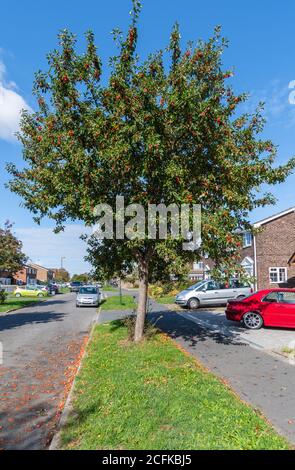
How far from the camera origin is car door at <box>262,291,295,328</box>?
1363 centimetres

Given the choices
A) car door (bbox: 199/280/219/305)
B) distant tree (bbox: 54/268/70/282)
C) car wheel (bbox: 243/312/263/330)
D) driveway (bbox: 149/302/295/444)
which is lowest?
driveway (bbox: 149/302/295/444)

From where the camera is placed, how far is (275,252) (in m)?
28.3

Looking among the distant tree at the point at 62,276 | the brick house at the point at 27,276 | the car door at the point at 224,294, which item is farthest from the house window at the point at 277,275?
the distant tree at the point at 62,276

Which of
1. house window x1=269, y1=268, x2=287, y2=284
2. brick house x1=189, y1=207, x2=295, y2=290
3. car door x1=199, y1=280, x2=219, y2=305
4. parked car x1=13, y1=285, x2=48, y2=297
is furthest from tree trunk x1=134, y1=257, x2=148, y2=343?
parked car x1=13, y1=285, x2=48, y2=297

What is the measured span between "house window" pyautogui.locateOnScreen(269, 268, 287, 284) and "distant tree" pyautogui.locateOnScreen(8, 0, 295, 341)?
18959mm

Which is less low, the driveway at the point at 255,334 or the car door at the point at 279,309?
the car door at the point at 279,309

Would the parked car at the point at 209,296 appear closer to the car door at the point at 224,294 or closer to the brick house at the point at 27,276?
the car door at the point at 224,294

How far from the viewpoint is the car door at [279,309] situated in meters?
13.6

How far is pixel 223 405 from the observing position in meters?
5.58
